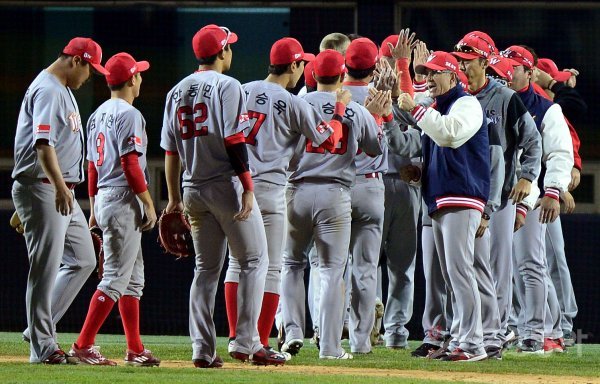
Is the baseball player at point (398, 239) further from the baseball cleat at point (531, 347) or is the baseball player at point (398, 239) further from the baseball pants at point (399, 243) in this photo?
the baseball cleat at point (531, 347)

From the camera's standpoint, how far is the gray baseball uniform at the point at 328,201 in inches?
291

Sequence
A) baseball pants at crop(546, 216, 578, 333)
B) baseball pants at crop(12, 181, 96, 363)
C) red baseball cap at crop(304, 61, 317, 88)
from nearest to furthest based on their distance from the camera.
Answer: baseball pants at crop(12, 181, 96, 363) < red baseball cap at crop(304, 61, 317, 88) < baseball pants at crop(546, 216, 578, 333)

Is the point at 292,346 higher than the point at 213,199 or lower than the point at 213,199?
lower

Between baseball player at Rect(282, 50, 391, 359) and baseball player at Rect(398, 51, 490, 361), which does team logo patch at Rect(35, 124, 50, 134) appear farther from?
baseball player at Rect(398, 51, 490, 361)

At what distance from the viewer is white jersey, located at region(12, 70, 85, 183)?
263 inches

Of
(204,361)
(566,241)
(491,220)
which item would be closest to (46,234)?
(204,361)

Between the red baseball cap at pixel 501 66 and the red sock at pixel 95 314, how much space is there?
279 cm

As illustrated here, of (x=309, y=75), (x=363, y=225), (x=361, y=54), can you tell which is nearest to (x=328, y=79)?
(x=361, y=54)

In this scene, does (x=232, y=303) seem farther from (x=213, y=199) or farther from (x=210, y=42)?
(x=210, y=42)

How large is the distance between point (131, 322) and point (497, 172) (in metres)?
2.24

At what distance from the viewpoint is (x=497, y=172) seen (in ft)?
24.6

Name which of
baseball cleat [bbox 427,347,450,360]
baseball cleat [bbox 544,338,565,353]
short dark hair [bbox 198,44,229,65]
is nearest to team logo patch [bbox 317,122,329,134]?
short dark hair [bbox 198,44,229,65]

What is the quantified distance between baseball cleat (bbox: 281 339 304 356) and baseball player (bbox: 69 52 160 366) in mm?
1005

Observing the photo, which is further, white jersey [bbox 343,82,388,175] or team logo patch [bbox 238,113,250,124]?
white jersey [bbox 343,82,388,175]
